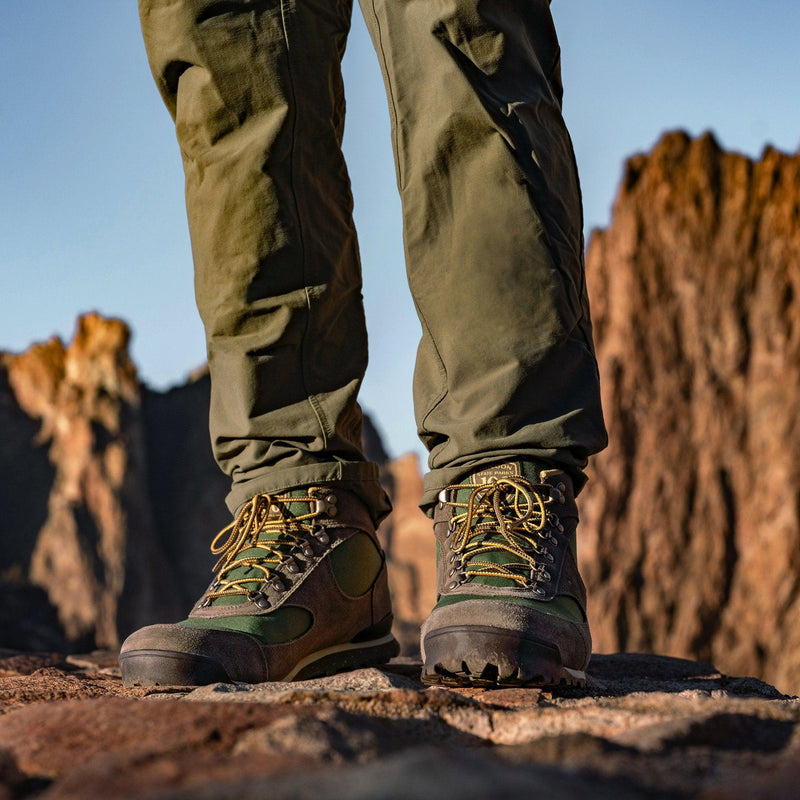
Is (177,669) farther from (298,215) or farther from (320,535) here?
(298,215)

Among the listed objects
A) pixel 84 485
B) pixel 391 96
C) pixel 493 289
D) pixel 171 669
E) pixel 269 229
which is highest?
pixel 391 96

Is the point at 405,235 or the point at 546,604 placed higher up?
the point at 405,235

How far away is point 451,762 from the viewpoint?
17.6 inches

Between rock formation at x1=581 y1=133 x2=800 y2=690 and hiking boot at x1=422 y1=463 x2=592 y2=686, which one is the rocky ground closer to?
hiking boot at x1=422 y1=463 x2=592 y2=686

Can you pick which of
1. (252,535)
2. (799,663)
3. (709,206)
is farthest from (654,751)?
(709,206)

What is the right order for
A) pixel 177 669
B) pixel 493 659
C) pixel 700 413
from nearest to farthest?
1. pixel 493 659
2. pixel 177 669
3. pixel 700 413

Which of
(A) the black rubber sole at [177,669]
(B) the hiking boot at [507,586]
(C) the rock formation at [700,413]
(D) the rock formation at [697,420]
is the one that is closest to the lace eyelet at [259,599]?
(A) the black rubber sole at [177,669]

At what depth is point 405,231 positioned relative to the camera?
4.04 ft

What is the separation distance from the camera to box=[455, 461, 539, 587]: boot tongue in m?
1.08

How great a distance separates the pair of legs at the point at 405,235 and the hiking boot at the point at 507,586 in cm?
2

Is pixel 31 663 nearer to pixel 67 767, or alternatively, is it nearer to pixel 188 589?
pixel 67 767

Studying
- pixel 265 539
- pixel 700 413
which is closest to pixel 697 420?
pixel 700 413

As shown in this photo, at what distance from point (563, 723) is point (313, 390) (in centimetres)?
71

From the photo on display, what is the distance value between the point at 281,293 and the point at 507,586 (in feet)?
1.89
